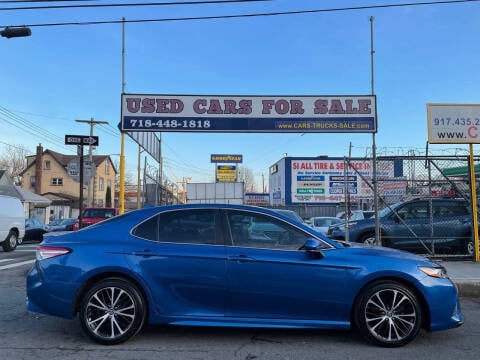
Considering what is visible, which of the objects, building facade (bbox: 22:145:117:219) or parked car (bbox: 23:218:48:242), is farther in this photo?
building facade (bbox: 22:145:117:219)

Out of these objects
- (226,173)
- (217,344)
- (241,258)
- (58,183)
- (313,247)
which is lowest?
(217,344)

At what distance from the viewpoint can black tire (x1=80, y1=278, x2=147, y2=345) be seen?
16.7 feet

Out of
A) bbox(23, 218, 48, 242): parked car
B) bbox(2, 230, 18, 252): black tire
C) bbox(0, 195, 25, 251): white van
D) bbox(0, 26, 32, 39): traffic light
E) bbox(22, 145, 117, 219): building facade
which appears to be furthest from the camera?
bbox(22, 145, 117, 219): building facade

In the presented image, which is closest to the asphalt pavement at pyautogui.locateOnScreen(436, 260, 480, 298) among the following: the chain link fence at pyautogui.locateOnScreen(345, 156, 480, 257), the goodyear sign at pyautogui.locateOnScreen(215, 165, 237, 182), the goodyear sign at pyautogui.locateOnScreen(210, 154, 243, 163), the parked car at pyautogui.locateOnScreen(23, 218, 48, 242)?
the chain link fence at pyautogui.locateOnScreen(345, 156, 480, 257)

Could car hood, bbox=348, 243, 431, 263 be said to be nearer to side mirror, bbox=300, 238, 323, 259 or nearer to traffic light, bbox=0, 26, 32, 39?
side mirror, bbox=300, 238, 323, 259

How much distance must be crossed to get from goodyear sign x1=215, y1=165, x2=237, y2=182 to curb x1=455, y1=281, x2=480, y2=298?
4842 cm

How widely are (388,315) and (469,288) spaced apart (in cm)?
394

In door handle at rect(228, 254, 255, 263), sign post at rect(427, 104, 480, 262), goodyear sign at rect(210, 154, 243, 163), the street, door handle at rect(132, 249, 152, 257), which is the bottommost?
the street

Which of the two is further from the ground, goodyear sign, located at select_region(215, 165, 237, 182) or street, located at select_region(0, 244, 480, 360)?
goodyear sign, located at select_region(215, 165, 237, 182)

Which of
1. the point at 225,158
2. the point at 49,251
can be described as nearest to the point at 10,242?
the point at 49,251

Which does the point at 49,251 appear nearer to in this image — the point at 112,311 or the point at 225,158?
the point at 112,311

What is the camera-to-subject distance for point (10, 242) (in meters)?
16.7

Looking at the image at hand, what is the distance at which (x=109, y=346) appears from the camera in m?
5.06

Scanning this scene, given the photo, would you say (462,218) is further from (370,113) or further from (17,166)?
(17,166)
